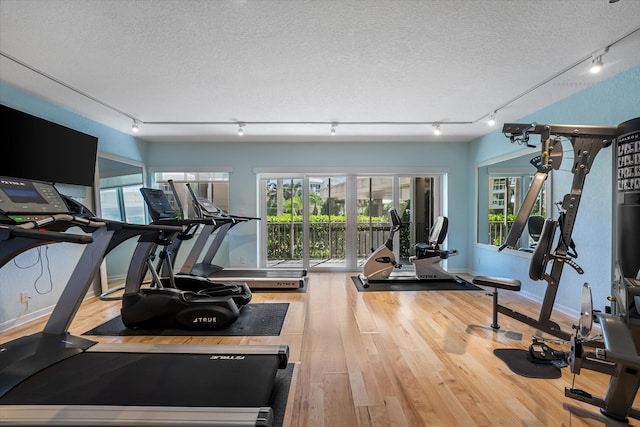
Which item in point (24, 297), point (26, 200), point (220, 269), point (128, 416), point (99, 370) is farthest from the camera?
point (220, 269)

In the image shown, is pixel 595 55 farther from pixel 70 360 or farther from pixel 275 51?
pixel 70 360

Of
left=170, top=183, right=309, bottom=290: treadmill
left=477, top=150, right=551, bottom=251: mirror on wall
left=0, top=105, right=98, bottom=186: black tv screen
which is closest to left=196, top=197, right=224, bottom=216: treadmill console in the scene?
left=170, top=183, right=309, bottom=290: treadmill

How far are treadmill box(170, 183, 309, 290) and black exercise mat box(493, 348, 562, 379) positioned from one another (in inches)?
103

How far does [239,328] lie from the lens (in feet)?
9.47

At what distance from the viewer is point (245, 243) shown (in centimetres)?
543

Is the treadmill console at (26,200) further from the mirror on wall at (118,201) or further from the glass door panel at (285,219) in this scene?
the glass door panel at (285,219)

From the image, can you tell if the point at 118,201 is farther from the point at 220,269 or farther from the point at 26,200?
the point at 26,200

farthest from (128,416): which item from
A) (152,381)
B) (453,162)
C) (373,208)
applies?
(453,162)

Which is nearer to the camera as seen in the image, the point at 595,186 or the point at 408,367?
the point at 408,367

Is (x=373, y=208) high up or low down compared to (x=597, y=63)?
down

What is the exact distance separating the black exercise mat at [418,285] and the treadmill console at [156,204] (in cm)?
269

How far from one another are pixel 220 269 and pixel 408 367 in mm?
3328

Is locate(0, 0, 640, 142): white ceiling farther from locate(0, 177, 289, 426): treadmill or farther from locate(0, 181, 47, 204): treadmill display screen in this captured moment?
locate(0, 177, 289, 426): treadmill

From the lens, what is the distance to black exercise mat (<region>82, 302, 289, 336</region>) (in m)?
2.77
